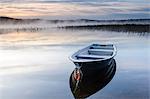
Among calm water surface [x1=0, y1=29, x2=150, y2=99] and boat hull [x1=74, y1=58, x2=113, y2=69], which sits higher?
boat hull [x1=74, y1=58, x2=113, y2=69]

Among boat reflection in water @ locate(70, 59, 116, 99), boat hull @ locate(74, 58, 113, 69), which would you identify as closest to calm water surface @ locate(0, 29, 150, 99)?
boat reflection in water @ locate(70, 59, 116, 99)

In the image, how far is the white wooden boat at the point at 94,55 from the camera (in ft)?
32.5

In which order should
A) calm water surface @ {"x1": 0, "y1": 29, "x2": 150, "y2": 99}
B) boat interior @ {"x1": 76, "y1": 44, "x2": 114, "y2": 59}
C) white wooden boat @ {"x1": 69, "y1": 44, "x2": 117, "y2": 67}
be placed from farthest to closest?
boat interior @ {"x1": 76, "y1": 44, "x2": 114, "y2": 59}, white wooden boat @ {"x1": 69, "y1": 44, "x2": 117, "y2": 67}, calm water surface @ {"x1": 0, "y1": 29, "x2": 150, "y2": 99}

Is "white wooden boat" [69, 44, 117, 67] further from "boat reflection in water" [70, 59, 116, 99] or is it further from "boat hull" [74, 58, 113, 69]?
"boat reflection in water" [70, 59, 116, 99]

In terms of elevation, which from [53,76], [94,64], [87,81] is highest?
[94,64]

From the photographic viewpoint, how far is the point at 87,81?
10.2 meters

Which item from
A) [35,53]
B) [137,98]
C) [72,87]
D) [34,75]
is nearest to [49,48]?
[35,53]

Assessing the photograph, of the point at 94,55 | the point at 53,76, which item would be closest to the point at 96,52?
the point at 94,55

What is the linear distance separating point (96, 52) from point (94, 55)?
72 centimetres

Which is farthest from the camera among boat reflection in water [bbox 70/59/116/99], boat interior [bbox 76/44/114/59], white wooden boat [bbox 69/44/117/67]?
boat interior [bbox 76/44/114/59]

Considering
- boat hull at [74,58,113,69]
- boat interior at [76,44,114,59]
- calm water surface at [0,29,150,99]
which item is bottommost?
calm water surface at [0,29,150,99]

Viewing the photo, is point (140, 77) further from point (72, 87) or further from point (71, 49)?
point (71, 49)

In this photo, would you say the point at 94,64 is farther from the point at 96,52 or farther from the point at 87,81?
the point at 96,52

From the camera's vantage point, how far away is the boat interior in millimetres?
A: 10932
